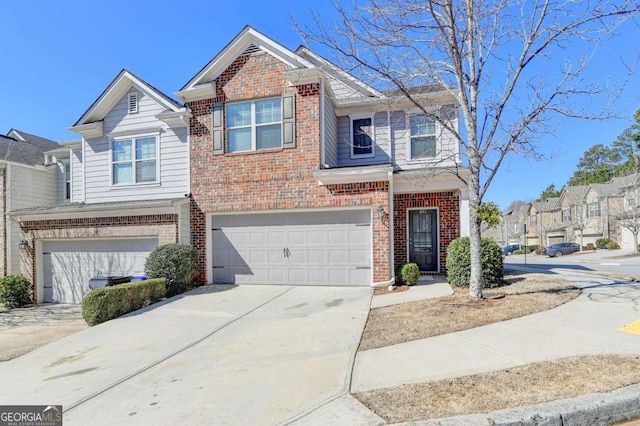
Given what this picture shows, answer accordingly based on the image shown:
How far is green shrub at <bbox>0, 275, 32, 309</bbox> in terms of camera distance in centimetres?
1252

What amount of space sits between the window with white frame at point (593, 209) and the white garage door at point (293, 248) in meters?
43.5

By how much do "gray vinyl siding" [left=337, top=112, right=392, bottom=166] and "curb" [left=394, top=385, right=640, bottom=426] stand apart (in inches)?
382

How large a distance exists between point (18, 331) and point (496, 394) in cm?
1065

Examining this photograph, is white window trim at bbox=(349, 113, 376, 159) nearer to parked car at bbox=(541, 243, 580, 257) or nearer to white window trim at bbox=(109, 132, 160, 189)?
white window trim at bbox=(109, 132, 160, 189)

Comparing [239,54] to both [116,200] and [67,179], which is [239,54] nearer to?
[116,200]

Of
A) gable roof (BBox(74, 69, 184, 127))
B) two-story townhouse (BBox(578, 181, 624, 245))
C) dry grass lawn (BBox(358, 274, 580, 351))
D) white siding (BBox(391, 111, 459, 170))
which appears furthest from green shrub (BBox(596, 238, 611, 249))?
gable roof (BBox(74, 69, 184, 127))

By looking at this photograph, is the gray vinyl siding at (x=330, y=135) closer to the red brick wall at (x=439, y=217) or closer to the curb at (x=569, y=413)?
the red brick wall at (x=439, y=217)

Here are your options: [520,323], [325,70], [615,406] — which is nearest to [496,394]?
[615,406]

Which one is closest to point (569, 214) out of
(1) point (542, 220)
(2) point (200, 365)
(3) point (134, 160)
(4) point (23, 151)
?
(1) point (542, 220)

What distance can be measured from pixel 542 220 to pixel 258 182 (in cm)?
5631

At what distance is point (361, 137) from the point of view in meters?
12.9

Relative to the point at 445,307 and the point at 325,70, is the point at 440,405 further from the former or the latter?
the point at 325,70

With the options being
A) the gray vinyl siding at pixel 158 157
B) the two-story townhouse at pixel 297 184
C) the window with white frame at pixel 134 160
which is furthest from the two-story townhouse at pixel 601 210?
the window with white frame at pixel 134 160

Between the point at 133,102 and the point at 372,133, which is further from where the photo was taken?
the point at 133,102
